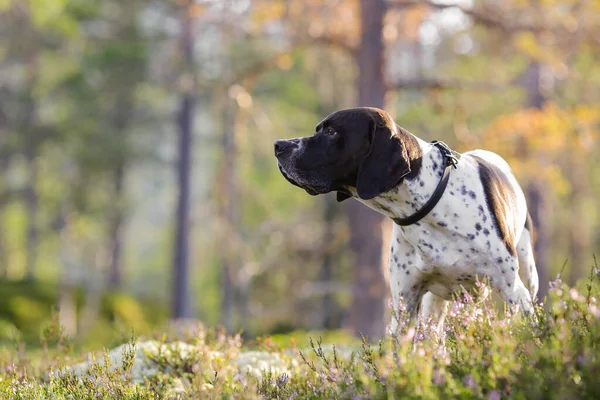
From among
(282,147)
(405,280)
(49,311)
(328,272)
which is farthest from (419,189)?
(328,272)

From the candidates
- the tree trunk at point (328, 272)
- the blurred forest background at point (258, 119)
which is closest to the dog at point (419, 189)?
the blurred forest background at point (258, 119)

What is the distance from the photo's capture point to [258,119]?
16219 mm

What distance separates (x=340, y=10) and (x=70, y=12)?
906 cm

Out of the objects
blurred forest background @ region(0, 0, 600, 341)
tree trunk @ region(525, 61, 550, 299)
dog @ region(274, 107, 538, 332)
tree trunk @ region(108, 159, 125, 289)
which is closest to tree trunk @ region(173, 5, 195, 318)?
blurred forest background @ region(0, 0, 600, 341)

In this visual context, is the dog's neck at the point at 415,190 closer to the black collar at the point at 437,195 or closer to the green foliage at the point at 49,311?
the black collar at the point at 437,195

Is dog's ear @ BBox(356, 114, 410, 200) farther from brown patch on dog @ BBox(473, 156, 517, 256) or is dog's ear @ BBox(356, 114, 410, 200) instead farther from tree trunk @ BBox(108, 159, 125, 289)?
tree trunk @ BBox(108, 159, 125, 289)

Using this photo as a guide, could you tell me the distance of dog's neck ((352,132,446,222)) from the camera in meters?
4.43

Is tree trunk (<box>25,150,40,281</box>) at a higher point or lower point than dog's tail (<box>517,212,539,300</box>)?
lower

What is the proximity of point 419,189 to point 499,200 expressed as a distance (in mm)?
591

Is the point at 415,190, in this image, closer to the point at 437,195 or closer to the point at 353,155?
the point at 437,195

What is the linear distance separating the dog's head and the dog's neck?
0.28 ft

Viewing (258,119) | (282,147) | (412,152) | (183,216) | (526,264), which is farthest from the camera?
(183,216)

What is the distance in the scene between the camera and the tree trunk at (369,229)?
11953 millimetres

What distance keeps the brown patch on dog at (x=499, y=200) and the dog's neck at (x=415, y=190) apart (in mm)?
341
